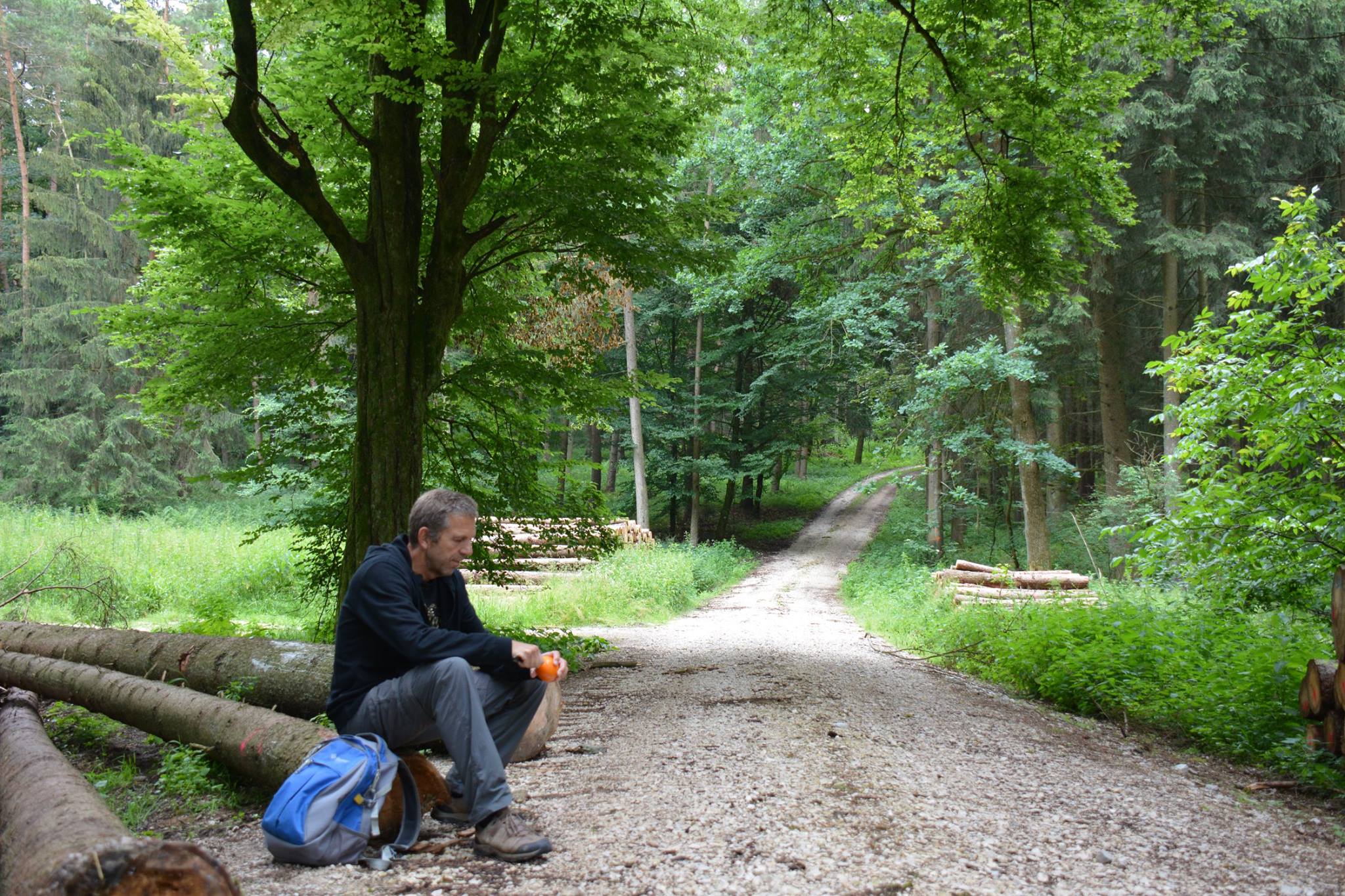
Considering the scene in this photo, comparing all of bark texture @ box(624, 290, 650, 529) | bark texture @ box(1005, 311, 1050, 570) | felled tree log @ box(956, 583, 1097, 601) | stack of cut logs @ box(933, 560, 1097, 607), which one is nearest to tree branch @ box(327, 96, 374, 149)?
stack of cut logs @ box(933, 560, 1097, 607)

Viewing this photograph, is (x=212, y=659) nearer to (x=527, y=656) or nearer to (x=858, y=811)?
(x=527, y=656)

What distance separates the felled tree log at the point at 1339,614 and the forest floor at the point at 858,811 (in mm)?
859

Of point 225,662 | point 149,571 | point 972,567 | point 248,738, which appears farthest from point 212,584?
point 972,567

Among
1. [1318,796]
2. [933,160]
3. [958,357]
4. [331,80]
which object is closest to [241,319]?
[331,80]

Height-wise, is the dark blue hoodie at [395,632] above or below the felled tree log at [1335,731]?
above

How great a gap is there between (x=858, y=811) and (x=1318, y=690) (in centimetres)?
310

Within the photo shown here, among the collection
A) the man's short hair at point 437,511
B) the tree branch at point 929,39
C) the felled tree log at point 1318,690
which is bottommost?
the felled tree log at point 1318,690

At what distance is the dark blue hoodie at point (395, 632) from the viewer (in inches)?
132

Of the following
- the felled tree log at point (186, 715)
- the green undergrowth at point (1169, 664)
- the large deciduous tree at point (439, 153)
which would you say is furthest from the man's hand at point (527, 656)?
the green undergrowth at point (1169, 664)

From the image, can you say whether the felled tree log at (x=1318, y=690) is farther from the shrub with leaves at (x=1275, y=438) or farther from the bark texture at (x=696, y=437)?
the bark texture at (x=696, y=437)

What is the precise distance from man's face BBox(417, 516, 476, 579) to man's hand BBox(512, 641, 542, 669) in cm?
47

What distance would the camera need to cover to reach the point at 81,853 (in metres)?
2.28

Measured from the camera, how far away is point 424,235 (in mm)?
7934

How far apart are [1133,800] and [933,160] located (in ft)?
24.6
